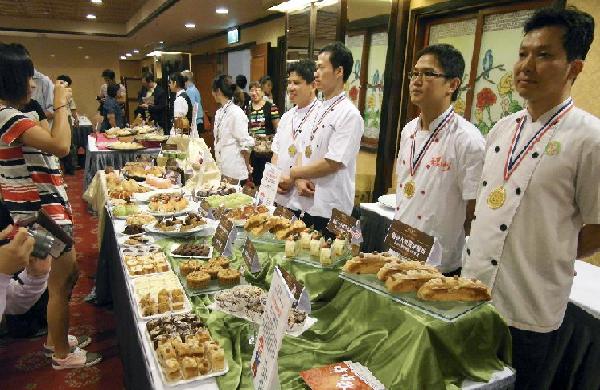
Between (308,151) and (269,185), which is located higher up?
(308,151)

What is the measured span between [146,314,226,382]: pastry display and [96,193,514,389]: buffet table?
0.11 feet

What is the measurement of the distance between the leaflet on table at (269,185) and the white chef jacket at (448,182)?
0.78m

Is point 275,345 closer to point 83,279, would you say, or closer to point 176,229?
point 176,229

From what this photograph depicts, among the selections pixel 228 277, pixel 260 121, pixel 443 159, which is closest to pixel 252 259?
pixel 228 277

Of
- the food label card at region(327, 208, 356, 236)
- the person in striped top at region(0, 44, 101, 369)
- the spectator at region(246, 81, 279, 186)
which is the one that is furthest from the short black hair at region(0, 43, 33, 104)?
the spectator at region(246, 81, 279, 186)

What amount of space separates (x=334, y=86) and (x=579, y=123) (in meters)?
1.52

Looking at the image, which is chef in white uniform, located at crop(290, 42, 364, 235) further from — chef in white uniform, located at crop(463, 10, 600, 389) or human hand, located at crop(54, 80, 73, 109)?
human hand, located at crop(54, 80, 73, 109)

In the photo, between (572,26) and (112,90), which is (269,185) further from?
(112,90)

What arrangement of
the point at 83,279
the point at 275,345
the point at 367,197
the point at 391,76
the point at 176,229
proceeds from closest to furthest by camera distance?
1. the point at 275,345
2. the point at 176,229
3. the point at 83,279
4. the point at 391,76
5. the point at 367,197

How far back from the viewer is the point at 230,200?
2762mm

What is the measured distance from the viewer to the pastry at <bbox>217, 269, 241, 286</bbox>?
1.73 meters

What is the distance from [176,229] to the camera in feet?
7.66

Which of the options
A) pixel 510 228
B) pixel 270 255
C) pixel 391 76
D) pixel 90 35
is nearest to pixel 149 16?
pixel 90 35

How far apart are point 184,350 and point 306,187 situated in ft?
5.25
